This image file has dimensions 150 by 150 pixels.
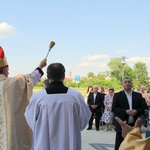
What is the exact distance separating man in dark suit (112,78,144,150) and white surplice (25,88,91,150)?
2367 millimetres

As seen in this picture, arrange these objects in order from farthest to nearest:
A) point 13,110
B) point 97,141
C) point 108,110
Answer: point 108,110, point 97,141, point 13,110

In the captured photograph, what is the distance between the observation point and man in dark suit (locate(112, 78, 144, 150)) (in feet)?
19.6

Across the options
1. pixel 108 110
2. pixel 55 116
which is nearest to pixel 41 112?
pixel 55 116

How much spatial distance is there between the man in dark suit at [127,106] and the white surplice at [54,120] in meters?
2.37

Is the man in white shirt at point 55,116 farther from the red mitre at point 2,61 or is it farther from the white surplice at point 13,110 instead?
the red mitre at point 2,61

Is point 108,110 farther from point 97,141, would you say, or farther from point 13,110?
point 13,110

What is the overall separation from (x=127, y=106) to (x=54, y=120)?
8.71ft

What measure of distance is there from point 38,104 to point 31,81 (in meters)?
0.51

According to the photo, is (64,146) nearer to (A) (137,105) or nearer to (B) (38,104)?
(B) (38,104)

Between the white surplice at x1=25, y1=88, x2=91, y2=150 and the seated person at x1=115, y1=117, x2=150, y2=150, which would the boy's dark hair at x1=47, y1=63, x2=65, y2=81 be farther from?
the seated person at x1=115, y1=117, x2=150, y2=150

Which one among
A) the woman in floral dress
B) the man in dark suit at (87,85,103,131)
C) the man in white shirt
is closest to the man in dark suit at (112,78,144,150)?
the man in white shirt

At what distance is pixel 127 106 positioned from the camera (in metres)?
6.04

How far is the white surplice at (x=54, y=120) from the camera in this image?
3.70m

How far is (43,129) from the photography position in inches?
145
